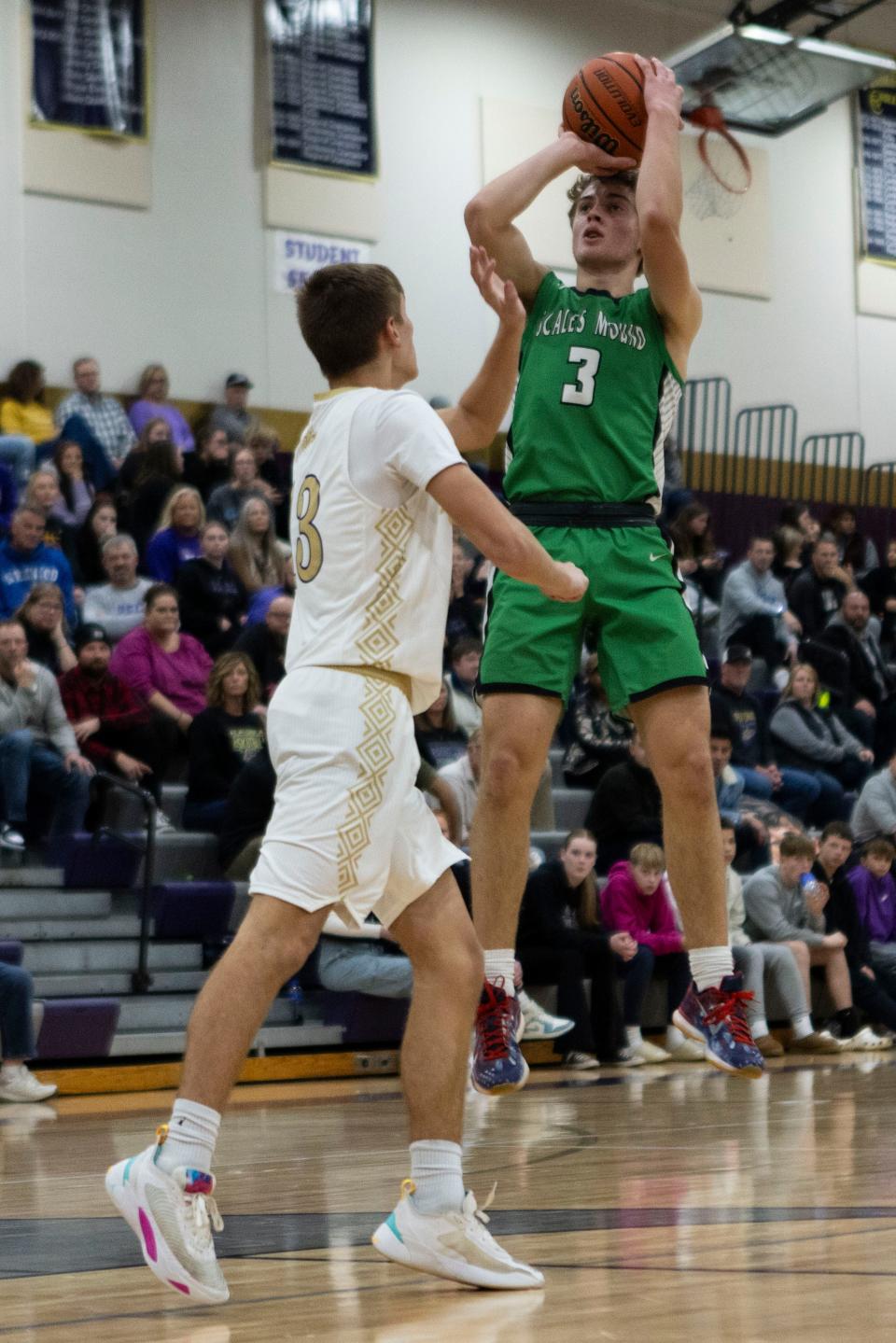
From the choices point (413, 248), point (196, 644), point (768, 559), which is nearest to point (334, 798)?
point (196, 644)

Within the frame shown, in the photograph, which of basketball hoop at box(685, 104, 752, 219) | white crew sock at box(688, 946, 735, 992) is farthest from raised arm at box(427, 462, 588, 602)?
basketball hoop at box(685, 104, 752, 219)

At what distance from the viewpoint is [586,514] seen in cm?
465

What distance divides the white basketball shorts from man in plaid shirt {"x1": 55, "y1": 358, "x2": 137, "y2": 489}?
33.5ft

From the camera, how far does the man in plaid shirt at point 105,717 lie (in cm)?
1012

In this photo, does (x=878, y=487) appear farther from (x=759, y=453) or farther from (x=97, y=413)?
(x=97, y=413)

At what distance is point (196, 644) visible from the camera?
36.1 feet

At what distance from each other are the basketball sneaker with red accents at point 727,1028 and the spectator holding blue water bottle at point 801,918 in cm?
617

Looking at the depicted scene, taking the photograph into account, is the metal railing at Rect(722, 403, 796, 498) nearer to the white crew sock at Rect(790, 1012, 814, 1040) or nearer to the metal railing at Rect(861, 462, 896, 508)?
the metal railing at Rect(861, 462, 896, 508)

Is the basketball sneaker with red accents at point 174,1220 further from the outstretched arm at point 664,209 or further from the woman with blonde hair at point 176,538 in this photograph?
the woman with blonde hair at point 176,538

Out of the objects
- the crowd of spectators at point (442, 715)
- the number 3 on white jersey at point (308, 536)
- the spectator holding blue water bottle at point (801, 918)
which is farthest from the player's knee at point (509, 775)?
the spectator holding blue water bottle at point (801, 918)

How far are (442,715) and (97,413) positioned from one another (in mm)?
4432

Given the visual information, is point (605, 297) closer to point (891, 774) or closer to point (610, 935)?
point (610, 935)

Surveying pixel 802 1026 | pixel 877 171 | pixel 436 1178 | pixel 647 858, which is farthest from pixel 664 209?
pixel 877 171

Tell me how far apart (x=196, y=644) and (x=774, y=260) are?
10.5 metres
